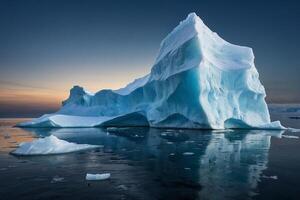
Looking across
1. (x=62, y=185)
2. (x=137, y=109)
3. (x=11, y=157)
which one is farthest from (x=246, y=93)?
(x=62, y=185)

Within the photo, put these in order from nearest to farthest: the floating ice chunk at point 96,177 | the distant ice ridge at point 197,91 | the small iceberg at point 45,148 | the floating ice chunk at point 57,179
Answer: the floating ice chunk at point 57,179 < the floating ice chunk at point 96,177 < the small iceberg at point 45,148 < the distant ice ridge at point 197,91

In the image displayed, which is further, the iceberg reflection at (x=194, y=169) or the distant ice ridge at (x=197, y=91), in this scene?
the distant ice ridge at (x=197, y=91)

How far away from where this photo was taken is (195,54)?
1254 inches

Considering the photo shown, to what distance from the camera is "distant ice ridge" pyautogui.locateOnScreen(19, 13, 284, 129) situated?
30.5 m

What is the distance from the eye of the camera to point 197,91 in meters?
30.1

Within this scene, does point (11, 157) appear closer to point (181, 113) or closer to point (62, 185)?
point (62, 185)

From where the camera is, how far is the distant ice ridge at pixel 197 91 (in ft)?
100

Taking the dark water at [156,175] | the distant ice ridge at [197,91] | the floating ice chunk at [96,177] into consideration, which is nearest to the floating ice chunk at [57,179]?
the dark water at [156,175]

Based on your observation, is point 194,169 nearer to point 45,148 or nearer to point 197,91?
point 45,148

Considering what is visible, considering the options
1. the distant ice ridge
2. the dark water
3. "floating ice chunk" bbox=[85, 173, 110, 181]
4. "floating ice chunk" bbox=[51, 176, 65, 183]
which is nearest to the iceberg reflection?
the dark water

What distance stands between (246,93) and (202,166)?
21404 millimetres

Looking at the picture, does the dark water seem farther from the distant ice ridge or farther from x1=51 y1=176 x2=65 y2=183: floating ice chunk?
the distant ice ridge

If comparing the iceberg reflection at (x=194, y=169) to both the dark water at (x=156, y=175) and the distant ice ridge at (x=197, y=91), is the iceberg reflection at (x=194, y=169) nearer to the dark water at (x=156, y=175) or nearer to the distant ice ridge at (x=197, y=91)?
the dark water at (x=156, y=175)

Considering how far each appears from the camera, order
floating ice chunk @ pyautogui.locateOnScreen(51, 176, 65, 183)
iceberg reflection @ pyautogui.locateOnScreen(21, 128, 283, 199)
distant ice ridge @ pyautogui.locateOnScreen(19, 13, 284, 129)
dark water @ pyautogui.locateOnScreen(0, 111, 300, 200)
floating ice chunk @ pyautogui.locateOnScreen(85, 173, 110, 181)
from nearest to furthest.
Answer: dark water @ pyautogui.locateOnScreen(0, 111, 300, 200), iceberg reflection @ pyautogui.locateOnScreen(21, 128, 283, 199), floating ice chunk @ pyautogui.locateOnScreen(51, 176, 65, 183), floating ice chunk @ pyautogui.locateOnScreen(85, 173, 110, 181), distant ice ridge @ pyautogui.locateOnScreen(19, 13, 284, 129)
